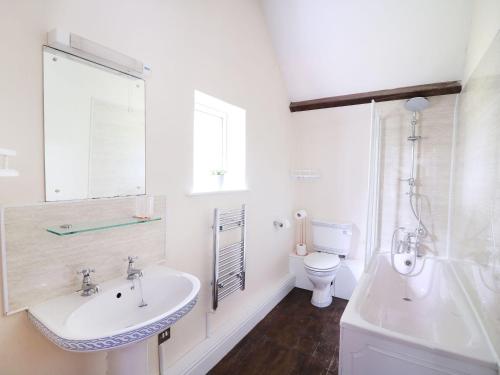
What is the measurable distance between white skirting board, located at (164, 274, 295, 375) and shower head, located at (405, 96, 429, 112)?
7.88 feet

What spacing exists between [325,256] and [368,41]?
220cm

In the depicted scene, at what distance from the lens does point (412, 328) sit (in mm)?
2215

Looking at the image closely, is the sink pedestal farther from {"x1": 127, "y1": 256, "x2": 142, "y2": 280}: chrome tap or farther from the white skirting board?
the white skirting board

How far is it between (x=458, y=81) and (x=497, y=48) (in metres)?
1.40

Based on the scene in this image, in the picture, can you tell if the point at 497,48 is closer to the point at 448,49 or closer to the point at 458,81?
the point at 448,49

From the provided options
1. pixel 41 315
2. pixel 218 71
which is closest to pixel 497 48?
pixel 218 71

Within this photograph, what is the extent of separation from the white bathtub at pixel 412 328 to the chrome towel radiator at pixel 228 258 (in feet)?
2.92

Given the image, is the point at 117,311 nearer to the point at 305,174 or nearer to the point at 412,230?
the point at 305,174

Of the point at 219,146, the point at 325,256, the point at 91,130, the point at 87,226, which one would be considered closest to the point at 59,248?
the point at 87,226

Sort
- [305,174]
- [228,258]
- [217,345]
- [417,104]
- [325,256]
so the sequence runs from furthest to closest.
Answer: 1. [305,174]
2. [325,256]
3. [417,104]
4. [228,258]
5. [217,345]

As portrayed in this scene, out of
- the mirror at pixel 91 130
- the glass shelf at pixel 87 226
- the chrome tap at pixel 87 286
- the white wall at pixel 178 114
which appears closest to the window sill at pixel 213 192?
the white wall at pixel 178 114

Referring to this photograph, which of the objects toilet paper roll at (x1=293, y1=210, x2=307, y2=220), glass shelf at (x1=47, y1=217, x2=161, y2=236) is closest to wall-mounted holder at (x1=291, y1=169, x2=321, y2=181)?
toilet paper roll at (x1=293, y1=210, x2=307, y2=220)

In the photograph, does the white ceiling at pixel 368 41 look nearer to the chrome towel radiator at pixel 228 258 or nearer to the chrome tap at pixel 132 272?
the chrome towel radiator at pixel 228 258

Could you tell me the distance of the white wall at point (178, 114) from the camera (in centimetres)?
105
